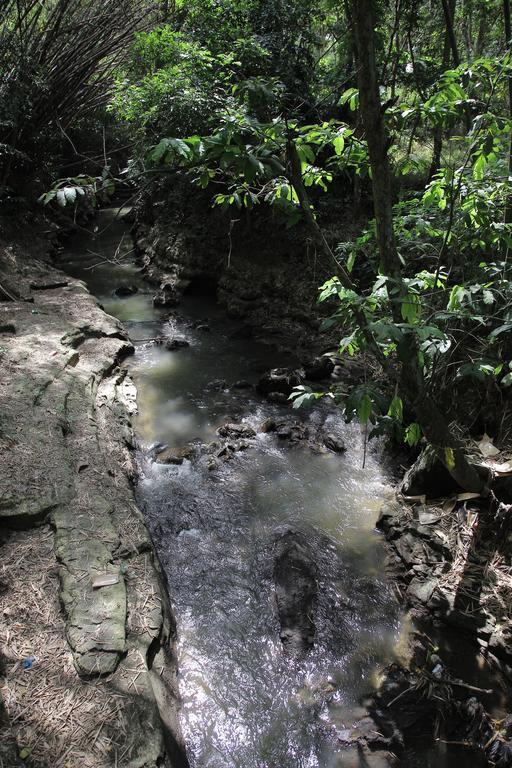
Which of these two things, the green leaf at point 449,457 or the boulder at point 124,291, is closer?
the green leaf at point 449,457

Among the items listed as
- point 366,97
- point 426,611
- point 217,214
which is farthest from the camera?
point 217,214

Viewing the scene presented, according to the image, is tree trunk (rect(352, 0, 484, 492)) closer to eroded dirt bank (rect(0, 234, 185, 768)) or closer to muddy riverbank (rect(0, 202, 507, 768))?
muddy riverbank (rect(0, 202, 507, 768))

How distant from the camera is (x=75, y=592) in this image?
297 centimetres

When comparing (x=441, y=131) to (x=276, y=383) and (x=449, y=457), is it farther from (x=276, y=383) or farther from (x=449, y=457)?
(x=449, y=457)

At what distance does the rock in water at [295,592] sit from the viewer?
3.44 metres

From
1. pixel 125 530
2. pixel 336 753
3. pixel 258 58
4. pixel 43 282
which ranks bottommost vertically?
pixel 336 753

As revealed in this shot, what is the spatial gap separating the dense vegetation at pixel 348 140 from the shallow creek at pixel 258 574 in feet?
3.77

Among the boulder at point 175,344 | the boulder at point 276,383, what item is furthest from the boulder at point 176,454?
the boulder at point 175,344

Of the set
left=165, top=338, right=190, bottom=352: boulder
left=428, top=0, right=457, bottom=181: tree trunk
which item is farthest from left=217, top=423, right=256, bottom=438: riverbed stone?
left=428, top=0, right=457, bottom=181: tree trunk

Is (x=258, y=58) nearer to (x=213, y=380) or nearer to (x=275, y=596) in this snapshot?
(x=213, y=380)

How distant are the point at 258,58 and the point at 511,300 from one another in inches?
352

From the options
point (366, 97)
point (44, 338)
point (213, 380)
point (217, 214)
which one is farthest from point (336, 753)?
point (217, 214)

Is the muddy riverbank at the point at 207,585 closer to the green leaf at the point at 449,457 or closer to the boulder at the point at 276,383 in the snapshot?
the boulder at the point at 276,383

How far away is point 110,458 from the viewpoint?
4777 mm
